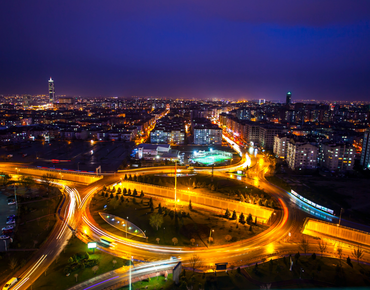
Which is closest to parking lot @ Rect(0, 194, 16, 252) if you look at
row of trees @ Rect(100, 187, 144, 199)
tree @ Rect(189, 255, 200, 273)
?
row of trees @ Rect(100, 187, 144, 199)

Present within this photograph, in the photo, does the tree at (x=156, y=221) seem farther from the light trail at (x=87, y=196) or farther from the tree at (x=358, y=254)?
the tree at (x=358, y=254)

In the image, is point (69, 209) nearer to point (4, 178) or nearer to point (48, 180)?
point (48, 180)

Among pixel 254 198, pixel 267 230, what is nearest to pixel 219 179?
pixel 254 198

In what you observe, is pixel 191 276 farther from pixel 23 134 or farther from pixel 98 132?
pixel 23 134

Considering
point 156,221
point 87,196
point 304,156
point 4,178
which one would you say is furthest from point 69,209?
point 304,156

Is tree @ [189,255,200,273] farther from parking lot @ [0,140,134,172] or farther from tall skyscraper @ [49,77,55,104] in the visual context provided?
tall skyscraper @ [49,77,55,104]
